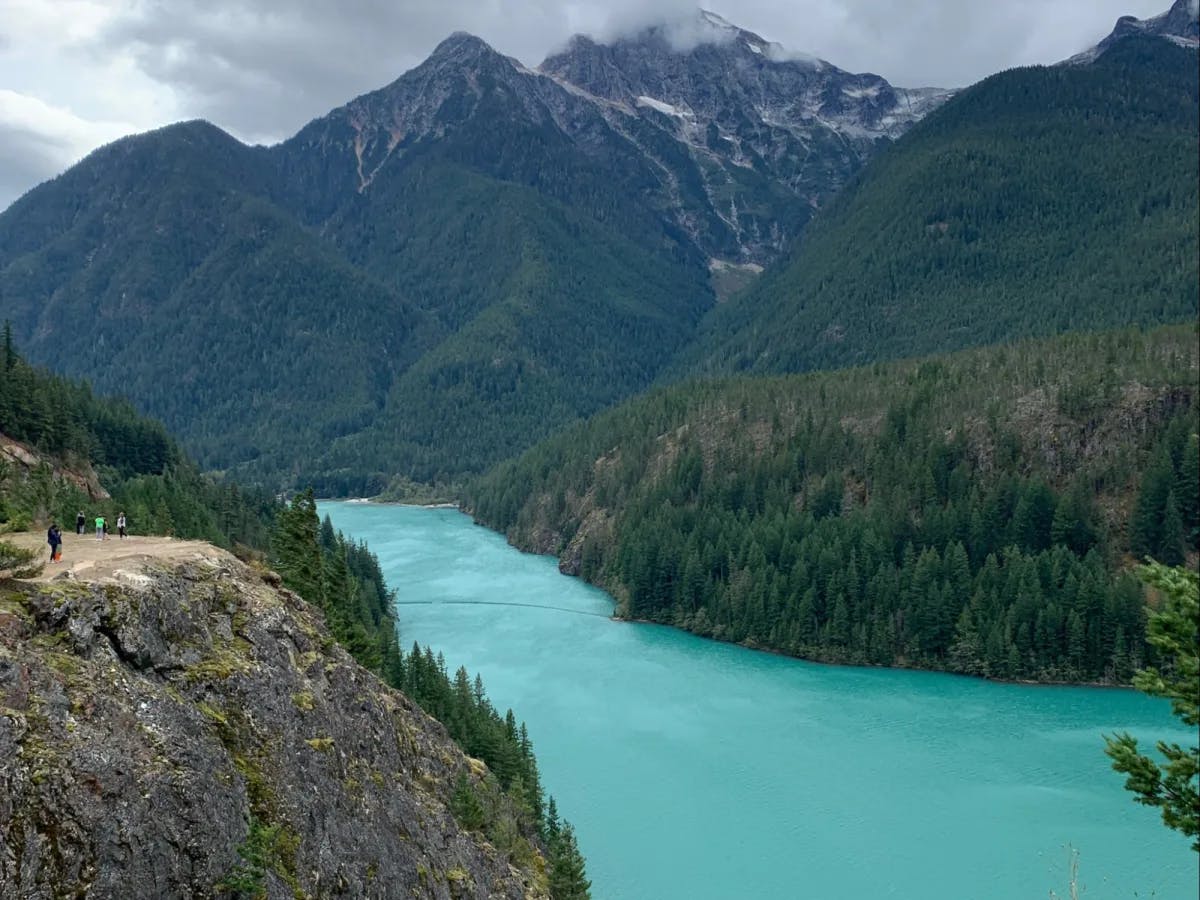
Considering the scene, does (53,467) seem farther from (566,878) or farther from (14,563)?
(14,563)

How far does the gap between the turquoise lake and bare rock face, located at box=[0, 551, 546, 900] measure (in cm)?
2534

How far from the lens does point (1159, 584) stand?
39.4 ft

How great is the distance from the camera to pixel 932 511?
102000 millimetres

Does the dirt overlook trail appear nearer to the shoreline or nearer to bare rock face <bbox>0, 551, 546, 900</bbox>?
bare rock face <bbox>0, 551, 546, 900</bbox>

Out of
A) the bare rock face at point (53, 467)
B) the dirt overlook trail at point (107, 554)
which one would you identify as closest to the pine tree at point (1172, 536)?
the bare rock face at point (53, 467)

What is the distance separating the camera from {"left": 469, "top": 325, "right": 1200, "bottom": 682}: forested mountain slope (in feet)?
284

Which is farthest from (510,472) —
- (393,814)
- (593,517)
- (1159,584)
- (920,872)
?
(1159,584)

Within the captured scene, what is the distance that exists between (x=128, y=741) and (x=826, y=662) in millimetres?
79855

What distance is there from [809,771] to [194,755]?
50.1 metres

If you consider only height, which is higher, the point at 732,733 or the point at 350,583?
the point at 350,583

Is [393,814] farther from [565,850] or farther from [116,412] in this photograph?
[116,412]

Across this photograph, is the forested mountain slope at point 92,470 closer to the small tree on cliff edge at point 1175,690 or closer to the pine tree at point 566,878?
Answer: the pine tree at point 566,878

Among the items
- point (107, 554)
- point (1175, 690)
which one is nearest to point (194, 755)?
point (107, 554)

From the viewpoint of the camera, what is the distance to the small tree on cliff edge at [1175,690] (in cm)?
1183
